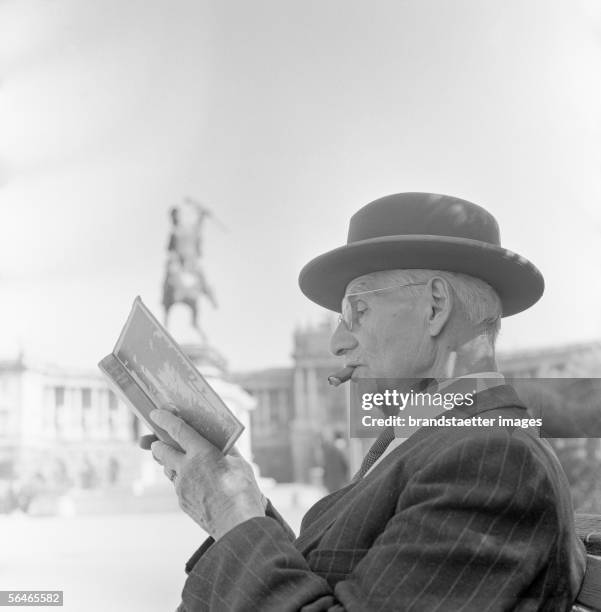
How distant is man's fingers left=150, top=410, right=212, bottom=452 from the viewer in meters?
1.52

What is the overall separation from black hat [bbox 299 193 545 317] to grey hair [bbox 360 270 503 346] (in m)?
0.01

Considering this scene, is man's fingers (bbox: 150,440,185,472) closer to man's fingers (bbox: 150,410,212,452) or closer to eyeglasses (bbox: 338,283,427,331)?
man's fingers (bbox: 150,410,212,452)

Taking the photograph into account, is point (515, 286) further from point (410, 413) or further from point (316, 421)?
point (316, 421)

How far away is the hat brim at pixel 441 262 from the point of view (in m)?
1.64

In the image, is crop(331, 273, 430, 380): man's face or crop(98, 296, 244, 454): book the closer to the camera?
crop(98, 296, 244, 454): book

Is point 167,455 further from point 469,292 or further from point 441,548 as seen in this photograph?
point 469,292

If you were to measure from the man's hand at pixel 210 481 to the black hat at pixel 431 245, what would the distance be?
0.51 m

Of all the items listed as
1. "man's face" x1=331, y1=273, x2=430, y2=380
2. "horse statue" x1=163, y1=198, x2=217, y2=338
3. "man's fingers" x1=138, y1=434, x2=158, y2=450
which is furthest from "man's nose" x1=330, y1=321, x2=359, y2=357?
"horse statue" x1=163, y1=198, x2=217, y2=338

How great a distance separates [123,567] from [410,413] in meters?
8.35

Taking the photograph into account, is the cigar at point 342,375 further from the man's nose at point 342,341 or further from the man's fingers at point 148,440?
the man's fingers at point 148,440

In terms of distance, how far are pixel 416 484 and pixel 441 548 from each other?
5.2 inches

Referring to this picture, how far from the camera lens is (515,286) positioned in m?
1.79

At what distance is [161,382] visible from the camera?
1587 millimetres

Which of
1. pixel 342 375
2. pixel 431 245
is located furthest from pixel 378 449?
pixel 431 245
